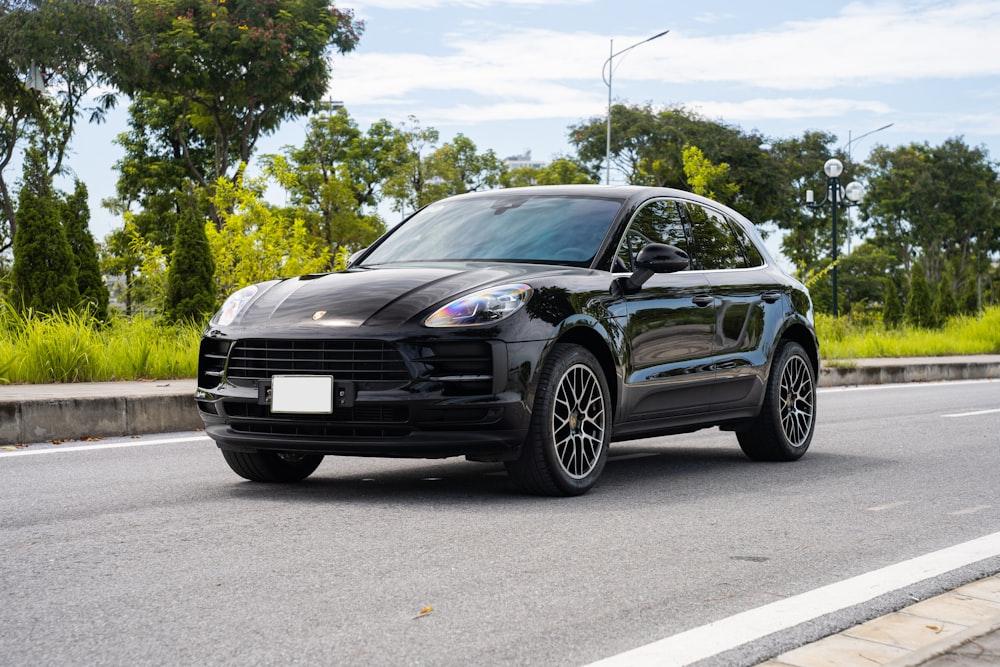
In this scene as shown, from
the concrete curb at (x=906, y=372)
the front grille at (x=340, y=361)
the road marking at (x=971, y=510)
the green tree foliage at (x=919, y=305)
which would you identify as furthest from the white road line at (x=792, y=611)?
the green tree foliage at (x=919, y=305)

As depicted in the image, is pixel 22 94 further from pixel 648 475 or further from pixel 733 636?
pixel 733 636

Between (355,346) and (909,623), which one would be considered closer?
(909,623)

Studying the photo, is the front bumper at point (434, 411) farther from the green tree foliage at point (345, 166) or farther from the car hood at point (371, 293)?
the green tree foliage at point (345, 166)

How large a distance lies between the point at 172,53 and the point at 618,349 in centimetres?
3435

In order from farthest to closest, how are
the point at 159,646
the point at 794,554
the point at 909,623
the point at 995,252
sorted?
the point at 995,252, the point at 794,554, the point at 909,623, the point at 159,646

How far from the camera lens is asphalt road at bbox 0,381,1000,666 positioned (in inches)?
147

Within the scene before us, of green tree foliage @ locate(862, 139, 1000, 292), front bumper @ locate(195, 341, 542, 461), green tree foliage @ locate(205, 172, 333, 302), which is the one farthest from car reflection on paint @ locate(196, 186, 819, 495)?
green tree foliage @ locate(862, 139, 1000, 292)

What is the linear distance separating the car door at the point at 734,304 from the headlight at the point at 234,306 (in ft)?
8.77

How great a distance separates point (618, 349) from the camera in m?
6.66

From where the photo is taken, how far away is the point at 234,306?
21.7ft

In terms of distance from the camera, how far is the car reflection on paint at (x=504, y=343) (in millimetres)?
5945

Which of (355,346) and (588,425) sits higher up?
(355,346)

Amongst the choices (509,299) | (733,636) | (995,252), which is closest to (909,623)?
(733,636)

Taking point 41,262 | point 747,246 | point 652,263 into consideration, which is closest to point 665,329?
point 652,263
